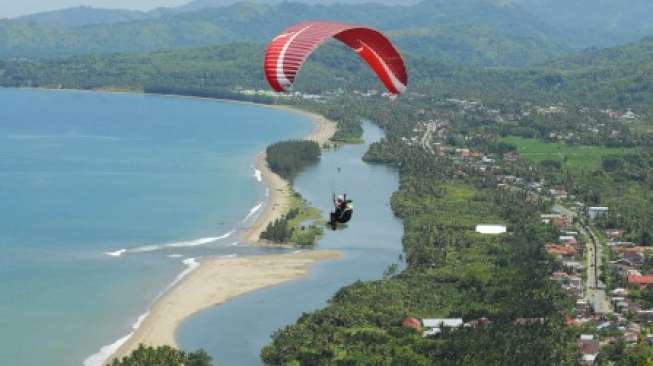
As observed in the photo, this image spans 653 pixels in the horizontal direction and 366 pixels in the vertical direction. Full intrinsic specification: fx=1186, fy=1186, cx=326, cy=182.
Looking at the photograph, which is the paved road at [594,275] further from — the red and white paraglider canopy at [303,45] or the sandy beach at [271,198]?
the red and white paraglider canopy at [303,45]

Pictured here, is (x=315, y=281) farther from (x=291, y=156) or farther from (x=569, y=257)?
(x=291, y=156)

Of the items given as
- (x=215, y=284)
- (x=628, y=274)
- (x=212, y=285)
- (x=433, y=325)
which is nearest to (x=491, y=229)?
(x=628, y=274)

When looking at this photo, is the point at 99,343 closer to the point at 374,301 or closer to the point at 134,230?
the point at 374,301

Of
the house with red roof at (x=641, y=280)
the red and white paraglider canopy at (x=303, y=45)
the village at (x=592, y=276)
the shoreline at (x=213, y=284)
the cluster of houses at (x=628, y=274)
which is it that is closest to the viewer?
the red and white paraglider canopy at (x=303, y=45)

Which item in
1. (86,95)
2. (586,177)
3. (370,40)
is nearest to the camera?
(370,40)

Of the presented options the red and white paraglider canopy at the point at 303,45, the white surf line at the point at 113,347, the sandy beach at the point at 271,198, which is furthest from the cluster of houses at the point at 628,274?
the red and white paraglider canopy at the point at 303,45

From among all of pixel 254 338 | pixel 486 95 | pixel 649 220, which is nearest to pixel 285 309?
pixel 254 338

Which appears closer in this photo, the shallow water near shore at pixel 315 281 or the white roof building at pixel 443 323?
the white roof building at pixel 443 323
